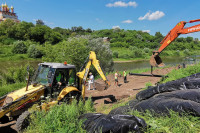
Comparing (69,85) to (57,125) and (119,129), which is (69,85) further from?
(119,129)

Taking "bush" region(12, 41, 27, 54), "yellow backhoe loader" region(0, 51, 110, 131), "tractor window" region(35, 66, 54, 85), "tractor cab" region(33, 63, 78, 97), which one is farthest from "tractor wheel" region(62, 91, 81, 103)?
"bush" region(12, 41, 27, 54)

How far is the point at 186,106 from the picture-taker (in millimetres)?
2805

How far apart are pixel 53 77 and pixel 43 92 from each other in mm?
694

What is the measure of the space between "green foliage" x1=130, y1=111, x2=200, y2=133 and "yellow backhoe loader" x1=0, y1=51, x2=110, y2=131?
11.4ft

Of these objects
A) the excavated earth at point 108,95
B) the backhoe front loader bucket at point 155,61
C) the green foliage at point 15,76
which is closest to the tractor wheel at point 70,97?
the excavated earth at point 108,95

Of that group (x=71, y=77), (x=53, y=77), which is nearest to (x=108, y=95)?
(x=71, y=77)

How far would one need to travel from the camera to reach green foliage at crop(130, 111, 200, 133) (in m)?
2.57

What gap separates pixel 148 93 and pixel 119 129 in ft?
8.14

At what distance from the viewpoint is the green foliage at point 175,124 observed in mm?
2568

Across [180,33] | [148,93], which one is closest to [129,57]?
[180,33]

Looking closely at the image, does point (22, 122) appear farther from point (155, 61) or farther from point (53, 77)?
point (155, 61)

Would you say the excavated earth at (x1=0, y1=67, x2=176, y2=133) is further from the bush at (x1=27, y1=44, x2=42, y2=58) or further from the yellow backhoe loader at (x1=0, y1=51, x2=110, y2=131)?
the bush at (x1=27, y1=44, x2=42, y2=58)

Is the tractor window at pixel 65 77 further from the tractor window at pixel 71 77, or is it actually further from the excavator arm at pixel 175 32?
the excavator arm at pixel 175 32

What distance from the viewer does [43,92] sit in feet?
19.0
